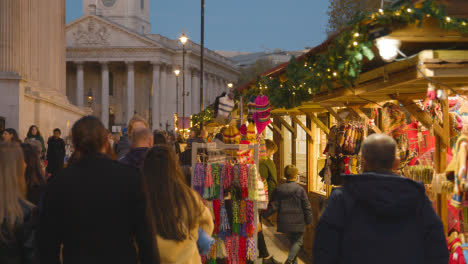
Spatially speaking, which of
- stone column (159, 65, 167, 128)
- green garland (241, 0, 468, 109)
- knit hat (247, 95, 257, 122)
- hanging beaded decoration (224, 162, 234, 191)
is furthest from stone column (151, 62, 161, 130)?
hanging beaded decoration (224, 162, 234, 191)

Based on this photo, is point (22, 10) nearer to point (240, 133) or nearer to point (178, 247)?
point (240, 133)

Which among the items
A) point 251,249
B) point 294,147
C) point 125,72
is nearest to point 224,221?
point 251,249

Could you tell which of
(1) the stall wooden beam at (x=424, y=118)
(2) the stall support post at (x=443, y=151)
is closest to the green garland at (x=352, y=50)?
(1) the stall wooden beam at (x=424, y=118)

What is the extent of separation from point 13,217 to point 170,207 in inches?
43.4

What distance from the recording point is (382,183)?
3.63m

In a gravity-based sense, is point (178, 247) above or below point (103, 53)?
below

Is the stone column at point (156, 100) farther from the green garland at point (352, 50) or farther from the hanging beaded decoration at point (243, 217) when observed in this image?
the hanging beaded decoration at point (243, 217)

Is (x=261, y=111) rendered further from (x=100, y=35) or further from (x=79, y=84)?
(x=79, y=84)

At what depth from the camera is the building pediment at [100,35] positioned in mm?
80312

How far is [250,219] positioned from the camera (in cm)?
817

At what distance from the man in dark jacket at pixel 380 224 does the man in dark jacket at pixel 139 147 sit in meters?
2.40

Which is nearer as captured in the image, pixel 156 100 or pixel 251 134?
pixel 251 134

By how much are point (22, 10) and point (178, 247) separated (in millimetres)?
23056

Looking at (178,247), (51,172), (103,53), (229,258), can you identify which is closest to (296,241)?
(229,258)
